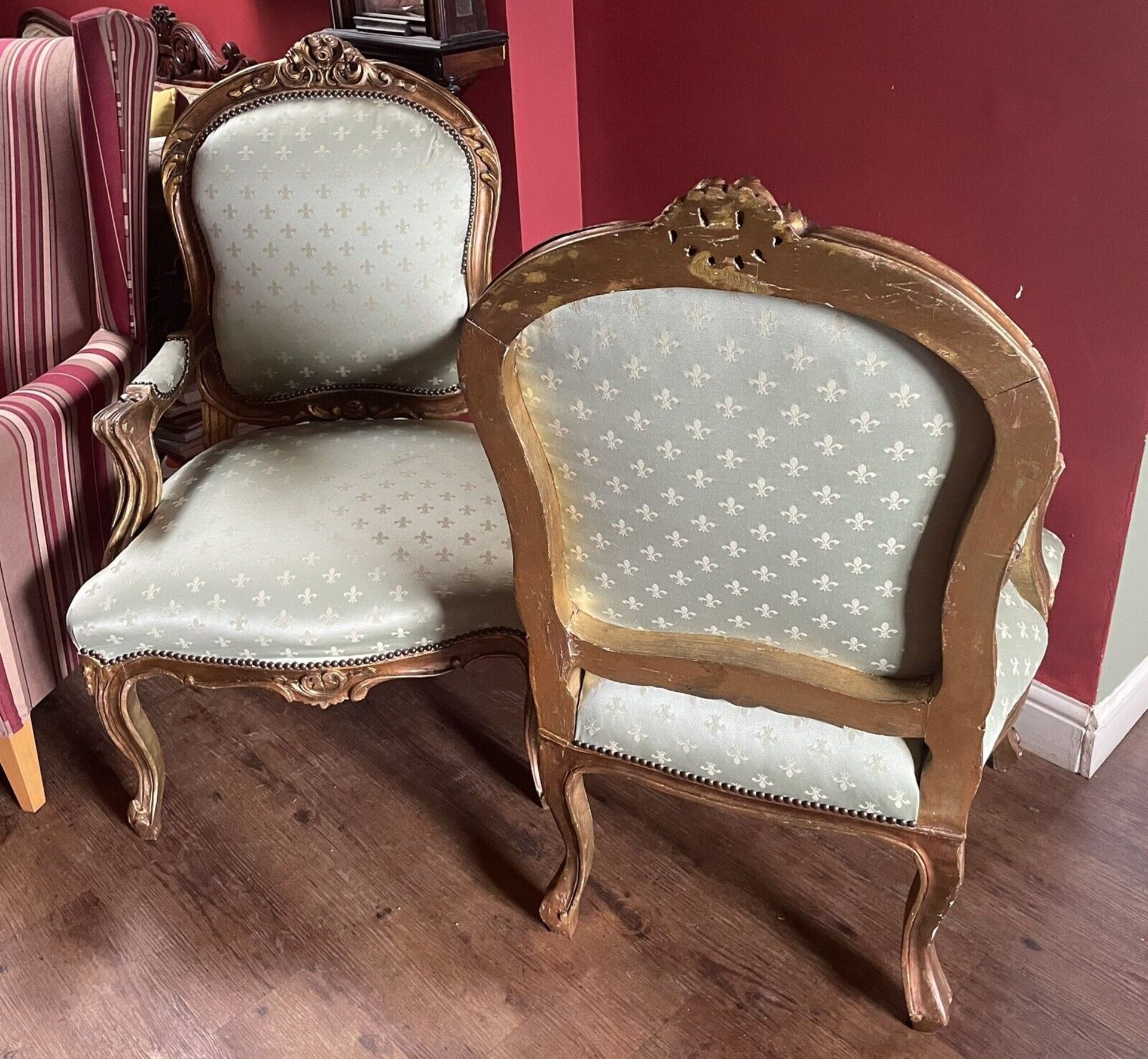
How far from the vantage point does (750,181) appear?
2.53 ft

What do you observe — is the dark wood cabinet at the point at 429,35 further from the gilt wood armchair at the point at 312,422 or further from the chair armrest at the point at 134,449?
the chair armrest at the point at 134,449

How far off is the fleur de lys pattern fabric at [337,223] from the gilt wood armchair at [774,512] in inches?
24.4

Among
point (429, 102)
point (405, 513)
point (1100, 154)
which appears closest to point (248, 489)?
point (405, 513)

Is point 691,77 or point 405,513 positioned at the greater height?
point 691,77

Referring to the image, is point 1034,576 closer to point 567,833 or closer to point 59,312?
point 567,833

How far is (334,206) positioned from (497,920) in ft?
3.23

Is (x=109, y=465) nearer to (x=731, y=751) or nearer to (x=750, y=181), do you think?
(x=731, y=751)

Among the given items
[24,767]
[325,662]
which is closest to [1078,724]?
[325,662]

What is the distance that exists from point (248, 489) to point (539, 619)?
573 mm

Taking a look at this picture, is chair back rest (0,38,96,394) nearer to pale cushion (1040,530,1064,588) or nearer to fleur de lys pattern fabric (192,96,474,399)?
fleur de lys pattern fabric (192,96,474,399)

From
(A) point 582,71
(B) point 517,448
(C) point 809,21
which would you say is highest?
(C) point 809,21

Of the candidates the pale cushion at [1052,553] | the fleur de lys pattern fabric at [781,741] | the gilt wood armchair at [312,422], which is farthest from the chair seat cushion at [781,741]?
the gilt wood armchair at [312,422]

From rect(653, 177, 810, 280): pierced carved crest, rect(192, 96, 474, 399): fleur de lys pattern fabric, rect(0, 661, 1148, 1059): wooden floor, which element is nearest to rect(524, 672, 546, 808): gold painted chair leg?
rect(0, 661, 1148, 1059): wooden floor

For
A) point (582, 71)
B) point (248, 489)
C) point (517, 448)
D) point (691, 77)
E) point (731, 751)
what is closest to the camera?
point (517, 448)
